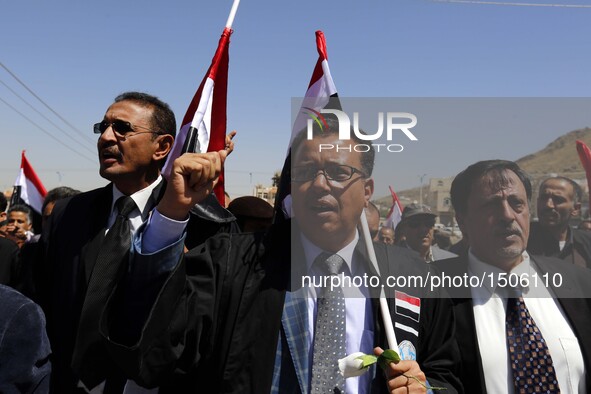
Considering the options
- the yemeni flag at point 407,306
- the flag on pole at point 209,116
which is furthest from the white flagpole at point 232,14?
the yemeni flag at point 407,306

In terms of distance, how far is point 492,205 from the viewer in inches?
79.5

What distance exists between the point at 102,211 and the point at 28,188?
5573mm

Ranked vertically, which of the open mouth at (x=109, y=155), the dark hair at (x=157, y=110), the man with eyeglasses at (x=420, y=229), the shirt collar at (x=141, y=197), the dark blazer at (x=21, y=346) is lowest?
the dark blazer at (x=21, y=346)

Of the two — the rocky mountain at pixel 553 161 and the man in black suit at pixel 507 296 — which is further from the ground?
the rocky mountain at pixel 553 161

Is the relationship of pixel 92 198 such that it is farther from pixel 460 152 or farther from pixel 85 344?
pixel 460 152

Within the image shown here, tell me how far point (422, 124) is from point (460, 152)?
0.17 m

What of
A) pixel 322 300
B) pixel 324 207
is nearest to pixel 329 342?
pixel 322 300

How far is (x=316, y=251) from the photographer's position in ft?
6.48

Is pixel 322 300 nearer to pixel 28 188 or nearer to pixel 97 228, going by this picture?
pixel 97 228

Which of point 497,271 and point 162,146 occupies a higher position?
point 162,146

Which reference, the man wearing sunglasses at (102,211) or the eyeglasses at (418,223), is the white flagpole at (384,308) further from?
the man wearing sunglasses at (102,211)

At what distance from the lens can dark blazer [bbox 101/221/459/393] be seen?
1666 mm

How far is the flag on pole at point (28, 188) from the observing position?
7473 mm

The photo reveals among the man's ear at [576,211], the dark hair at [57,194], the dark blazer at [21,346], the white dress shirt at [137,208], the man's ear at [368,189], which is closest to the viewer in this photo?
the dark blazer at [21,346]
